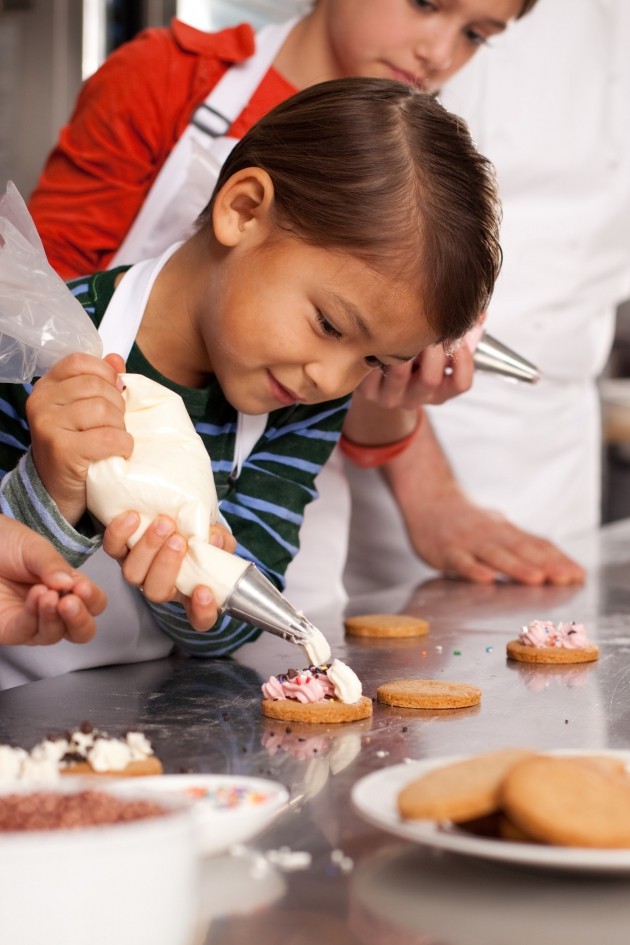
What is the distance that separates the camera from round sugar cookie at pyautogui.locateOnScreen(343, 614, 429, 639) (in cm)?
138

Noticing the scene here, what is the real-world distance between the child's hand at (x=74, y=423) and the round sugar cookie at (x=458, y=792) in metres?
0.42

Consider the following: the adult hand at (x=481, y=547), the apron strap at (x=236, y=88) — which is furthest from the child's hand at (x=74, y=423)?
the adult hand at (x=481, y=547)

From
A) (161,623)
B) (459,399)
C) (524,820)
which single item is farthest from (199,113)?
(524,820)

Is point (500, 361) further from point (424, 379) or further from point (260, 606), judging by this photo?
point (260, 606)

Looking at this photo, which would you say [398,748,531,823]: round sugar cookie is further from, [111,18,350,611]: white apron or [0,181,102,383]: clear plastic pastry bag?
[111,18,350,611]: white apron

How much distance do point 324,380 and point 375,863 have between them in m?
0.60

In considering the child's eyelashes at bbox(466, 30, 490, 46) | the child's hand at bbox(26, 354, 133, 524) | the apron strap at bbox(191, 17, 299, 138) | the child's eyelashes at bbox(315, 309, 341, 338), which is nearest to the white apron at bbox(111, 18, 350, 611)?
the apron strap at bbox(191, 17, 299, 138)

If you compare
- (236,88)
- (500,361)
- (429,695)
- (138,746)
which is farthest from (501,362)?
(138,746)

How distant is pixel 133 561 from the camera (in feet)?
3.13

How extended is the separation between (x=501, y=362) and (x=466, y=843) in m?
1.06

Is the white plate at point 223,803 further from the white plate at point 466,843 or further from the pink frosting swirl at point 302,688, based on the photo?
the pink frosting swirl at point 302,688

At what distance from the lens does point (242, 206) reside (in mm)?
1240

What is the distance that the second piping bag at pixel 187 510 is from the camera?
0.95 m

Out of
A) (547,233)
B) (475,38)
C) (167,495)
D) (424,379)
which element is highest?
(475,38)
